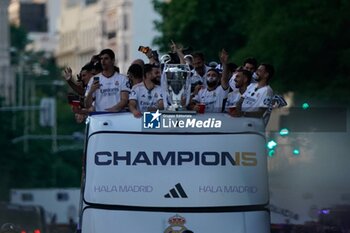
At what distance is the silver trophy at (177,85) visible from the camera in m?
21.1

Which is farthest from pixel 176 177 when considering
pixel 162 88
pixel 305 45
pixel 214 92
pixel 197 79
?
pixel 305 45

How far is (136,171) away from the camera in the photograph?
20625mm

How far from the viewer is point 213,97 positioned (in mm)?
22266

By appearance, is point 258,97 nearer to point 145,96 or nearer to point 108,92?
point 145,96

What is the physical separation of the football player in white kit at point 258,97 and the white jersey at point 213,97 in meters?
0.29

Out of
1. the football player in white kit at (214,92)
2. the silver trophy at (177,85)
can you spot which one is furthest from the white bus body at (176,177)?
the football player in white kit at (214,92)

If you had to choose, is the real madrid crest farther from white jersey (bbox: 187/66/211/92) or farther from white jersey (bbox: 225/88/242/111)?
white jersey (bbox: 187/66/211/92)

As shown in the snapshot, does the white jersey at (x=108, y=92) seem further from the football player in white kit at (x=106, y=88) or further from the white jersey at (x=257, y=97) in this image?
the white jersey at (x=257, y=97)

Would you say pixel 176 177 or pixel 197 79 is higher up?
pixel 197 79

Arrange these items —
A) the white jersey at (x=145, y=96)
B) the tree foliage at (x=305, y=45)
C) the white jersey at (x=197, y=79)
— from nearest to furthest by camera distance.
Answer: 1. the white jersey at (x=145, y=96)
2. the white jersey at (x=197, y=79)
3. the tree foliage at (x=305, y=45)

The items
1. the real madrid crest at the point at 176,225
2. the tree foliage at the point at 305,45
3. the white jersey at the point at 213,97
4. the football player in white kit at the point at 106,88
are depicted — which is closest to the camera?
the real madrid crest at the point at 176,225

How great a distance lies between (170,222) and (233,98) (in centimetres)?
216

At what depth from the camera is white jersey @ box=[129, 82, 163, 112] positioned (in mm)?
21828

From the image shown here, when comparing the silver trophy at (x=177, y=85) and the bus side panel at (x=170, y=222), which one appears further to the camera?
the silver trophy at (x=177, y=85)
